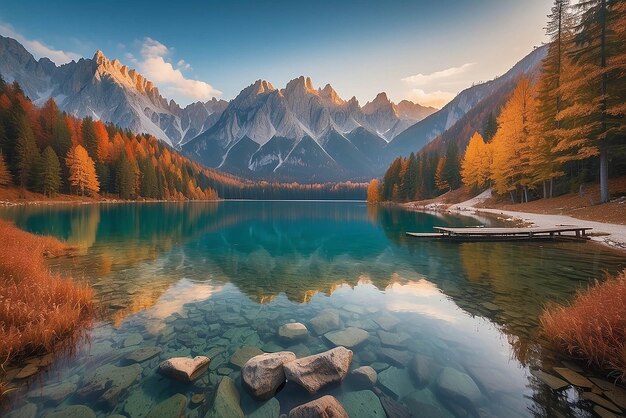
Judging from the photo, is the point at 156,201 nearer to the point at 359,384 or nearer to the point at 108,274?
the point at 108,274

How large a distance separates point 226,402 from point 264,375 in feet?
2.74

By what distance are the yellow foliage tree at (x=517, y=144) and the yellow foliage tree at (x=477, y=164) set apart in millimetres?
11692

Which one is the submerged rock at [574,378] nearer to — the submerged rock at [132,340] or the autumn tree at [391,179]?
the submerged rock at [132,340]

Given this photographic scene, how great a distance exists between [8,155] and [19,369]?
3590 inches

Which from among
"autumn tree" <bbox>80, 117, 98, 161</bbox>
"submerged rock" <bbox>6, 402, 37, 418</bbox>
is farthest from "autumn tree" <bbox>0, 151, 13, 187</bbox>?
"submerged rock" <bbox>6, 402, 37, 418</bbox>

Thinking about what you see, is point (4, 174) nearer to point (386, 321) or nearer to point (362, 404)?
point (386, 321)

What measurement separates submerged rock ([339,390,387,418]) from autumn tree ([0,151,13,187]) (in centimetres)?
8496

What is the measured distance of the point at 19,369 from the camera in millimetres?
6293

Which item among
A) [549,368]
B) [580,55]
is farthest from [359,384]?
[580,55]

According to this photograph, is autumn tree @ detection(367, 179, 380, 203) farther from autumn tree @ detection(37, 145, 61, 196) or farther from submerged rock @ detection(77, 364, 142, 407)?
submerged rock @ detection(77, 364, 142, 407)

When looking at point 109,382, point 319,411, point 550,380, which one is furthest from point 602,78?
point 109,382

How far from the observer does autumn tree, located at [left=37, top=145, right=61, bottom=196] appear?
66812 millimetres

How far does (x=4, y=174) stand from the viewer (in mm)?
60844

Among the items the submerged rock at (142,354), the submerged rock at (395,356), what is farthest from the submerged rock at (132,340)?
the submerged rock at (395,356)
